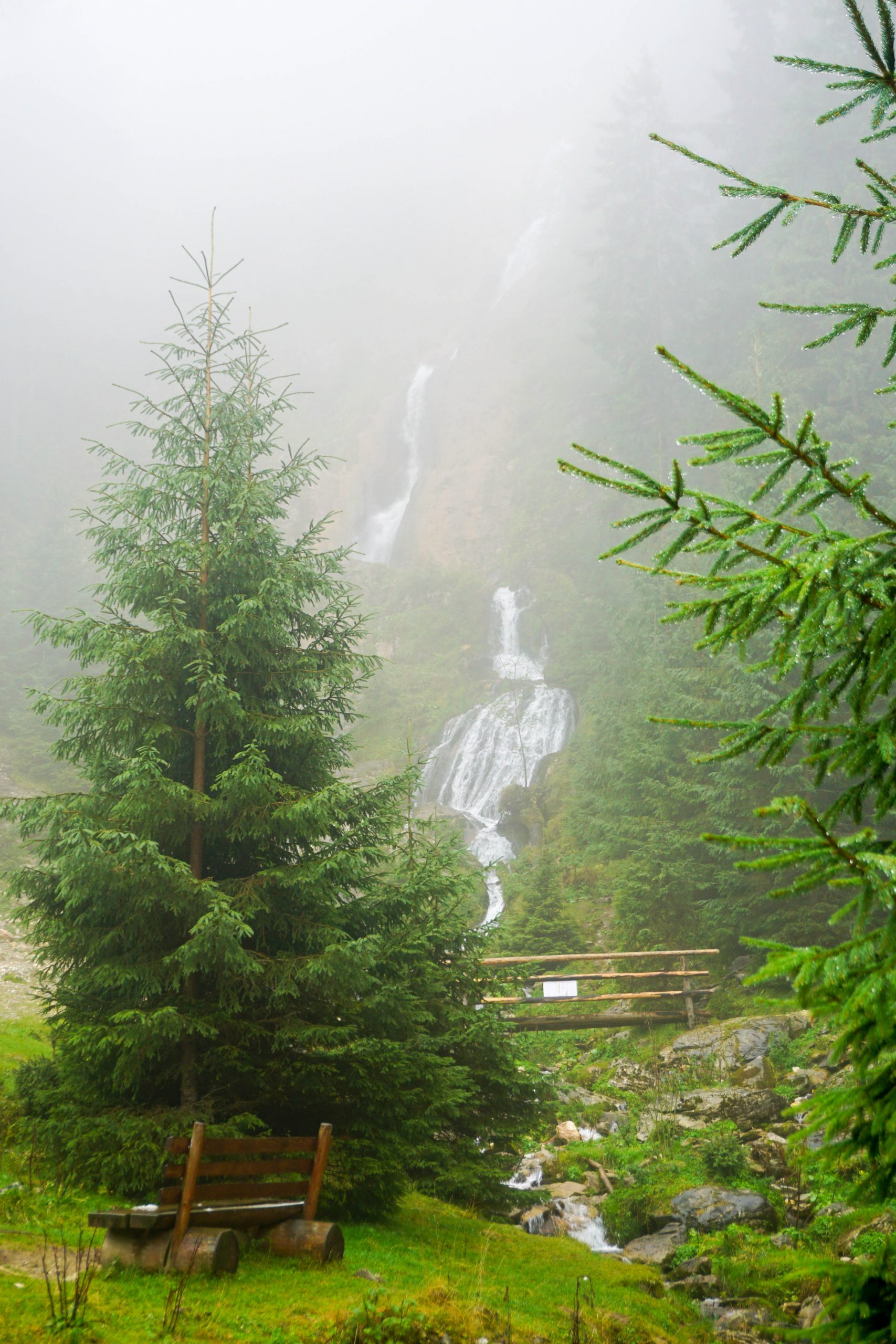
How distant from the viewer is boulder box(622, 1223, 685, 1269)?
30.1ft

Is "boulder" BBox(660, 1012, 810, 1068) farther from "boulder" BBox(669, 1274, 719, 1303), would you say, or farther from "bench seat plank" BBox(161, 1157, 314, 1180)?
"bench seat plank" BBox(161, 1157, 314, 1180)

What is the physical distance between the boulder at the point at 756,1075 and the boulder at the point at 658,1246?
3.18 m

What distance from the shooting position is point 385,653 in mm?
46906

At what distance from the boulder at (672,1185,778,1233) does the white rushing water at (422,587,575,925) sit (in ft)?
52.5

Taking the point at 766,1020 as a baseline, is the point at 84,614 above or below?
above

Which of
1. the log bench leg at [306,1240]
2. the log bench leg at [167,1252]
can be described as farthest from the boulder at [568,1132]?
the log bench leg at [167,1252]

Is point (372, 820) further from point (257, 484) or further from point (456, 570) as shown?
point (456, 570)

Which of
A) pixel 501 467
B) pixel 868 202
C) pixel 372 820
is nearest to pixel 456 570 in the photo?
pixel 501 467

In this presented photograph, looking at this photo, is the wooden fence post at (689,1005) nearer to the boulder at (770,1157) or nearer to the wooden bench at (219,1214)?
the boulder at (770,1157)

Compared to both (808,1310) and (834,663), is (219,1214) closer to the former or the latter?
(834,663)

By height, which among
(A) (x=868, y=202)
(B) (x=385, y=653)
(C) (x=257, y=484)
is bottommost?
(C) (x=257, y=484)

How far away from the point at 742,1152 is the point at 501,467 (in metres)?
50.1

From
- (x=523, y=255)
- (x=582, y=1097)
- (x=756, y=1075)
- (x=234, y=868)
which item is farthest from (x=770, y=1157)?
(x=523, y=255)

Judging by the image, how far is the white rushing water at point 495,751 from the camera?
29.0 m
